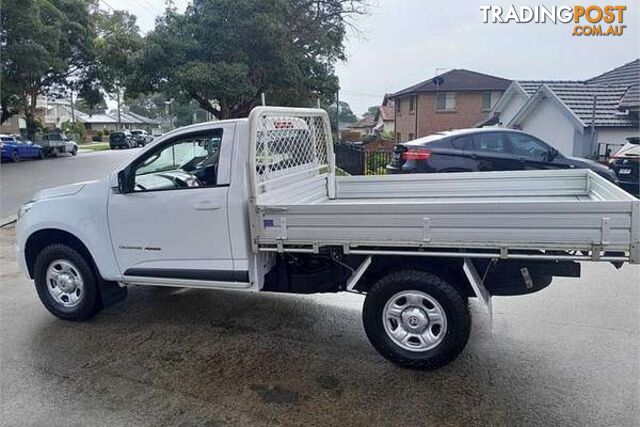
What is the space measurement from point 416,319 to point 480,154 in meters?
6.25

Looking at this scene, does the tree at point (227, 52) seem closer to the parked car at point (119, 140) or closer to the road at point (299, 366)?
the road at point (299, 366)

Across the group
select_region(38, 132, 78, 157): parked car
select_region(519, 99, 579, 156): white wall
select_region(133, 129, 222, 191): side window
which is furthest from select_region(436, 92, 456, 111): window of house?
select_region(133, 129, 222, 191): side window

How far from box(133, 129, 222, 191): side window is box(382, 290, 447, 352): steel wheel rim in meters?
1.77

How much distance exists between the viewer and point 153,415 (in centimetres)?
315

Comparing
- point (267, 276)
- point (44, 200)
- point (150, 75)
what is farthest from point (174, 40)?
point (267, 276)

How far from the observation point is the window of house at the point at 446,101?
1241 inches

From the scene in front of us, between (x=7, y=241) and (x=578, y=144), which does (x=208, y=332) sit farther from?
(x=578, y=144)

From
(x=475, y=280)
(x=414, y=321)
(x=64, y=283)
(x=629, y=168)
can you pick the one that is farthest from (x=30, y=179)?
(x=629, y=168)

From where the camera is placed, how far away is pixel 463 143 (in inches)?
361

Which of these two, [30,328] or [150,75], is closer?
[30,328]

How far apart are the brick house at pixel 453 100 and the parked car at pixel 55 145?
76.7ft

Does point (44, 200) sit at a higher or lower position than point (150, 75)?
lower

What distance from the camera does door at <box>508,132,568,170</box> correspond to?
30.3 ft

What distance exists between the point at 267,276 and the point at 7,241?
6453 millimetres
